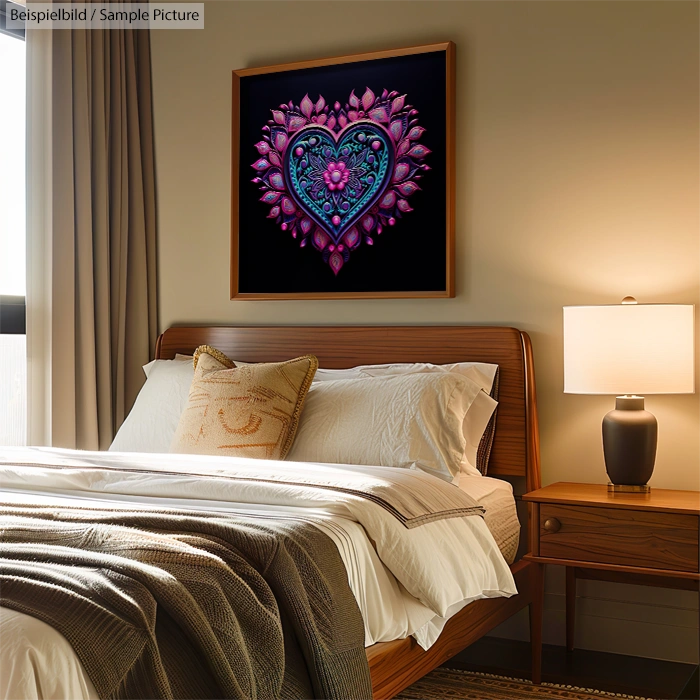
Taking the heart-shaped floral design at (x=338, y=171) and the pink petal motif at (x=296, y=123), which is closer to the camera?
the heart-shaped floral design at (x=338, y=171)

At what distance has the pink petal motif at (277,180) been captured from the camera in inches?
143

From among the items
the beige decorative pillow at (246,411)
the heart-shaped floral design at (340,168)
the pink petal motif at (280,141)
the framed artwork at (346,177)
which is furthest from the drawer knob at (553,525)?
the pink petal motif at (280,141)

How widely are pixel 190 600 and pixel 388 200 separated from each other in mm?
2229

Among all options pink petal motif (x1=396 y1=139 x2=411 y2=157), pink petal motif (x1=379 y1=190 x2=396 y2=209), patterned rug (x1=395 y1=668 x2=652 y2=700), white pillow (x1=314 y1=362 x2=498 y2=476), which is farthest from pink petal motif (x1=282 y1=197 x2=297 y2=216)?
patterned rug (x1=395 y1=668 x2=652 y2=700)

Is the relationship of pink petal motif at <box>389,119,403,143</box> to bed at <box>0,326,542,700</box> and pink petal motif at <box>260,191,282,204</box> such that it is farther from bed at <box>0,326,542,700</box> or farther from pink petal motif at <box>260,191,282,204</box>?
bed at <box>0,326,542,700</box>

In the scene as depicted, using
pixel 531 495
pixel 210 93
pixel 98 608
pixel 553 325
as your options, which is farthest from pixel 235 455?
pixel 210 93

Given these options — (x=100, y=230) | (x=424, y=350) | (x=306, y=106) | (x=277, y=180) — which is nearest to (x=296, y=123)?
(x=306, y=106)

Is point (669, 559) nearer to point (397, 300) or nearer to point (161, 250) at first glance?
point (397, 300)

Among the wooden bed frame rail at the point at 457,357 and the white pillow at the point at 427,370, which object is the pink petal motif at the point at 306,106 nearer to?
the wooden bed frame rail at the point at 457,357

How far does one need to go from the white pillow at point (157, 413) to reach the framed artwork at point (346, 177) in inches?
20.9

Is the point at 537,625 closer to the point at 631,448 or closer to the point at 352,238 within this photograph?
the point at 631,448

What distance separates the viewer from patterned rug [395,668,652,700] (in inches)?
108

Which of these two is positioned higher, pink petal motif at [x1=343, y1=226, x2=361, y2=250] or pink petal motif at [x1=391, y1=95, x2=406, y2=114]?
pink petal motif at [x1=391, y1=95, x2=406, y2=114]

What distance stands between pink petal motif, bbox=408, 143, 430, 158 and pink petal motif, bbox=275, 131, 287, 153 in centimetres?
56
